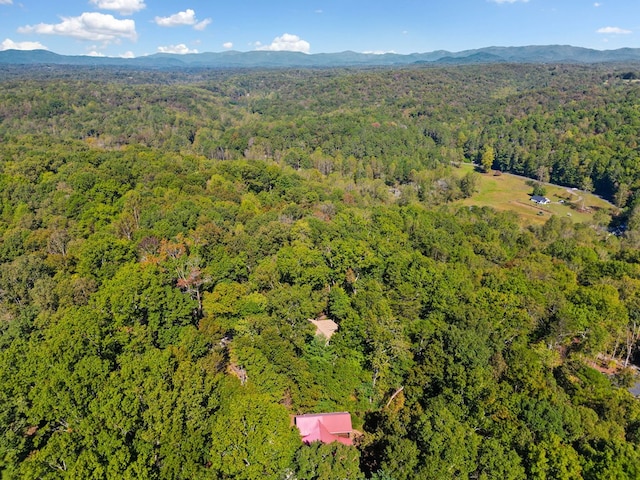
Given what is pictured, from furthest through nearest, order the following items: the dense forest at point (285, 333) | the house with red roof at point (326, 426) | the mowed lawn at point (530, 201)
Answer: the mowed lawn at point (530, 201), the house with red roof at point (326, 426), the dense forest at point (285, 333)

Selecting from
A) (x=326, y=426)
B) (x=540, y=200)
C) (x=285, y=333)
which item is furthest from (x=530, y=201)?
(x=326, y=426)

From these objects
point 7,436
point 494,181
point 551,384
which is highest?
point 7,436

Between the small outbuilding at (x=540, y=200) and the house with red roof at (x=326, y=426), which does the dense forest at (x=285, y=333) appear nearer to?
the house with red roof at (x=326, y=426)

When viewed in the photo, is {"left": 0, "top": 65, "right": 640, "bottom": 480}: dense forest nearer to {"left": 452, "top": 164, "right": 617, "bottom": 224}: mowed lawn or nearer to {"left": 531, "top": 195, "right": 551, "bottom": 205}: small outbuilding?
{"left": 452, "top": 164, "right": 617, "bottom": 224}: mowed lawn

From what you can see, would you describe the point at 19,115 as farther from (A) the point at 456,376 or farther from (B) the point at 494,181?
(A) the point at 456,376

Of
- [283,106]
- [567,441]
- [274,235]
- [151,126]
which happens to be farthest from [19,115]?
[567,441]

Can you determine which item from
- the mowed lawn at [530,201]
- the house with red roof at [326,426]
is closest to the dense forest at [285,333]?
the house with red roof at [326,426]
